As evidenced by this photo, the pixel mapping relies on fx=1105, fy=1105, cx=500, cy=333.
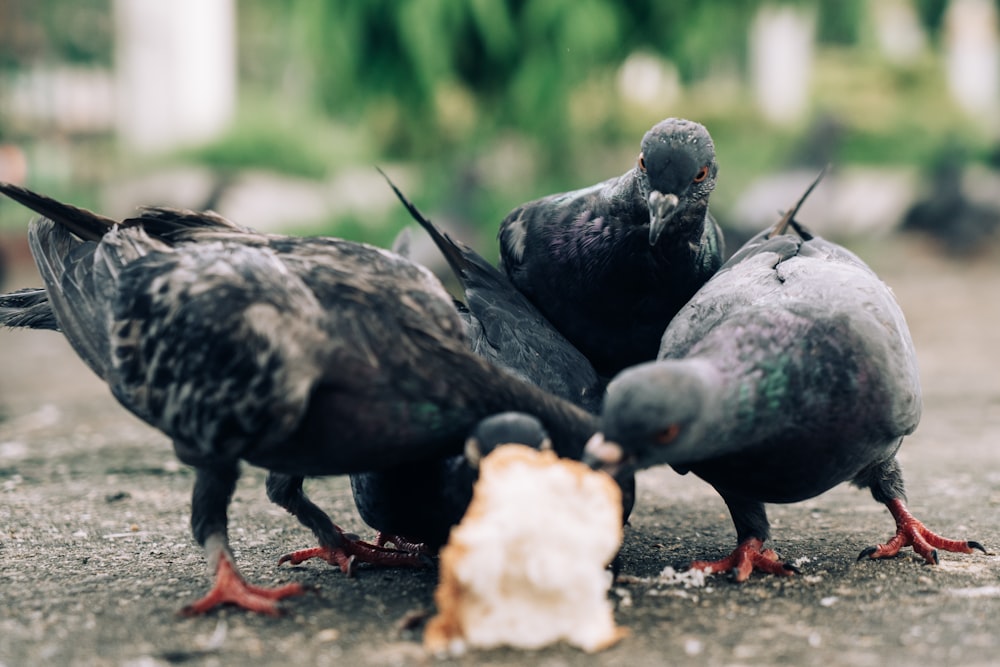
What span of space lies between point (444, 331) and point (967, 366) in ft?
21.0

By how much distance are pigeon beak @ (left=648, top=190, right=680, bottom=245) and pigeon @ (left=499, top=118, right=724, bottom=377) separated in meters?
0.01

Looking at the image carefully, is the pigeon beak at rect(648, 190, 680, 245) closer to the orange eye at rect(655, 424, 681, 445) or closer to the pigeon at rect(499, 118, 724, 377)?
the pigeon at rect(499, 118, 724, 377)

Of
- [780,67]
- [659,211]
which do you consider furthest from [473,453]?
[780,67]

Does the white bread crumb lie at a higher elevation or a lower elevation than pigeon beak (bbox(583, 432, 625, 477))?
lower

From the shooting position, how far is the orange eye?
119 inches

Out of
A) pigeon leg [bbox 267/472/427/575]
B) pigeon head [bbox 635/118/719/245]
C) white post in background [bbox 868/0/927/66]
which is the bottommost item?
pigeon leg [bbox 267/472/427/575]

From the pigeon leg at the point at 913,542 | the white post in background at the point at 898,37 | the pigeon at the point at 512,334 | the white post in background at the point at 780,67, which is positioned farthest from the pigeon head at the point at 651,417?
the white post in background at the point at 898,37

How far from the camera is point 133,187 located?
15.4 metres

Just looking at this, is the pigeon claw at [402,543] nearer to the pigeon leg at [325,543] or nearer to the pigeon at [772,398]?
the pigeon leg at [325,543]

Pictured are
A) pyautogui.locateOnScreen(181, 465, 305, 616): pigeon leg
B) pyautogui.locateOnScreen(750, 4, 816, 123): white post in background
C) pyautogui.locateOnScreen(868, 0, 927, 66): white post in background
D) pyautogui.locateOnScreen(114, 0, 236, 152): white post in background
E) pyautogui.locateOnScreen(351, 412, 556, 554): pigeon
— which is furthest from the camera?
pyautogui.locateOnScreen(868, 0, 927, 66): white post in background

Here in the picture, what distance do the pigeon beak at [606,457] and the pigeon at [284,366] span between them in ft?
1.14

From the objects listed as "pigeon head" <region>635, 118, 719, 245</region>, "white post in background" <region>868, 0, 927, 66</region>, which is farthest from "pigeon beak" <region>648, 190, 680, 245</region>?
"white post in background" <region>868, 0, 927, 66</region>

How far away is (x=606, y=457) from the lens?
3025mm

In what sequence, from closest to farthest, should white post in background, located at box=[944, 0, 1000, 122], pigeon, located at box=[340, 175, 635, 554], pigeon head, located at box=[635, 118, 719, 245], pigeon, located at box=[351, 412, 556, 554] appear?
pigeon, located at box=[351, 412, 556, 554], pigeon, located at box=[340, 175, 635, 554], pigeon head, located at box=[635, 118, 719, 245], white post in background, located at box=[944, 0, 1000, 122]
